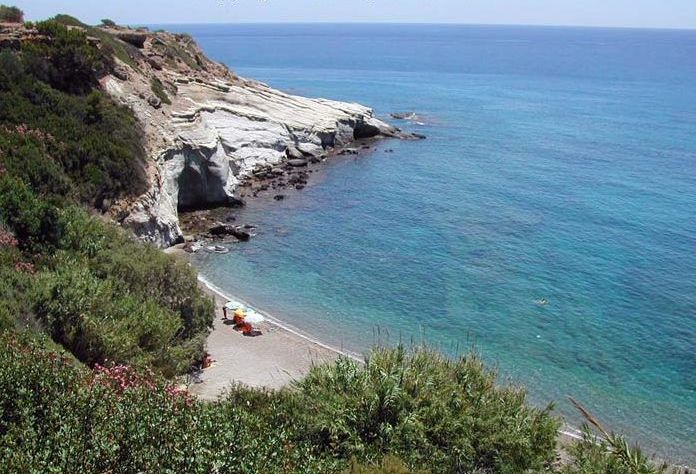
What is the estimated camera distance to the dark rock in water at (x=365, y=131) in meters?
88.6

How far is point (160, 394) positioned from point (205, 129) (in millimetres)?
45163

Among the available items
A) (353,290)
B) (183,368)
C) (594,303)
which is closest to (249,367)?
(183,368)

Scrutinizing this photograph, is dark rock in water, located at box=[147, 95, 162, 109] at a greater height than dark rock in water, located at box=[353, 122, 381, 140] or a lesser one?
greater

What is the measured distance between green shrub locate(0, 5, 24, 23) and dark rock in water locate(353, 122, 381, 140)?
42.5 metres

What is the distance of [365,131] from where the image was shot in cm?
8931

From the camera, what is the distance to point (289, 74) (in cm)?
15775

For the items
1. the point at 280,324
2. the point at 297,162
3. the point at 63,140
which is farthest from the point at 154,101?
the point at 280,324

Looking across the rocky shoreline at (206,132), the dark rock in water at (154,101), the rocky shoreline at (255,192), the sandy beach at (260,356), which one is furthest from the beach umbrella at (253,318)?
the dark rock in water at (154,101)

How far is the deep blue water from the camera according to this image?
34031 millimetres

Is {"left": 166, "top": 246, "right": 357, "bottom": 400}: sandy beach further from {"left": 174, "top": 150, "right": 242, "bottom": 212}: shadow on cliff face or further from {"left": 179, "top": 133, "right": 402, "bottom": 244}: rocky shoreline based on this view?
{"left": 174, "top": 150, "right": 242, "bottom": 212}: shadow on cliff face

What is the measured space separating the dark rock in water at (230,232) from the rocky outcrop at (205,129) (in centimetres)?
321

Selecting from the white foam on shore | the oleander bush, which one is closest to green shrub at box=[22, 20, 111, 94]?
the white foam on shore

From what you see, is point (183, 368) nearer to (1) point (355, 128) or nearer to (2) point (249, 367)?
(2) point (249, 367)

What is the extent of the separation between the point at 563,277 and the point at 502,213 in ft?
46.7
